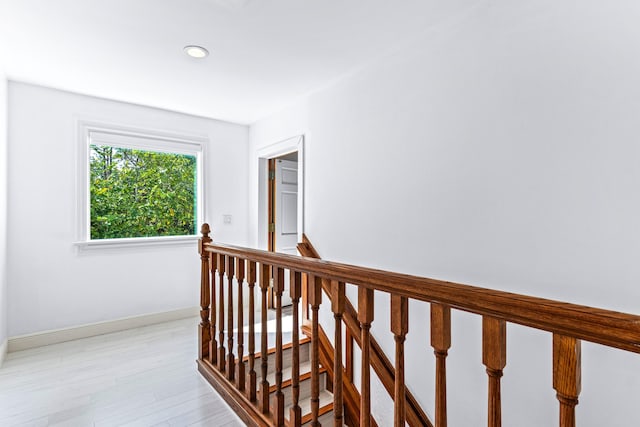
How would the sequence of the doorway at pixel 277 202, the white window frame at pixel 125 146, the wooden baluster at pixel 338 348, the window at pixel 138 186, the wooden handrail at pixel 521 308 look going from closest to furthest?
the wooden handrail at pixel 521 308, the wooden baluster at pixel 338 348, the white window frame at pixel 125 146, the window at pixel 138 186, the doorway at pixel 277 202

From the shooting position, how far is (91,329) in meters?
3.06

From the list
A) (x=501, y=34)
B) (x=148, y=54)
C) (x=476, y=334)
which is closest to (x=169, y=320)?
(x=148, y=54)

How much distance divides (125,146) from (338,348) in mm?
3051

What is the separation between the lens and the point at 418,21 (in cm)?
189

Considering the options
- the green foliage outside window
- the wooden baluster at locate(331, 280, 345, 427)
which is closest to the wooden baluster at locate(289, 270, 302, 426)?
the wooden baluster at locate(331, 280, 345, 427)

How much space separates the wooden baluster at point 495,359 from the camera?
779 millimetres

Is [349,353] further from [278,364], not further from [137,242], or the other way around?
[137,242]

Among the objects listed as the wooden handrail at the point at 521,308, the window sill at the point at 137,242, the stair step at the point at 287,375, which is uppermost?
the wooden handrail at the point at 521,308

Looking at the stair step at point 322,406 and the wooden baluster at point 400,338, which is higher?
the wooden baluster at point 400,338

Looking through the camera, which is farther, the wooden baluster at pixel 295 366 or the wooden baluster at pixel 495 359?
the wooden baluster at pixel 295 366

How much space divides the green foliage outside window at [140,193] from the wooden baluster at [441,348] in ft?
10.9

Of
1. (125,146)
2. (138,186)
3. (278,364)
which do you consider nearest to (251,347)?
(278,364)

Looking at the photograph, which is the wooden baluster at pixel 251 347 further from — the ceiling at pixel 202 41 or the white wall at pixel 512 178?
the ceiling at pixel 202 41

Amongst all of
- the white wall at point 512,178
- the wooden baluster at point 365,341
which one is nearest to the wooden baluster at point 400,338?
the wooden baluster at point 365,341
